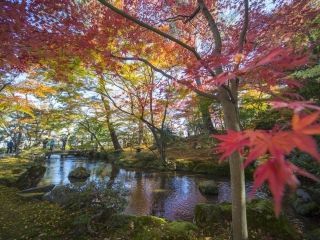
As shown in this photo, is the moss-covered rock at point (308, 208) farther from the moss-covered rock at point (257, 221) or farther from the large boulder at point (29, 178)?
the large boulder at point (29, 178)

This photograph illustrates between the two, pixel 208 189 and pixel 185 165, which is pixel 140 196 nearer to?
pixel 208 189

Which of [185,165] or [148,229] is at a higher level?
[185,165]

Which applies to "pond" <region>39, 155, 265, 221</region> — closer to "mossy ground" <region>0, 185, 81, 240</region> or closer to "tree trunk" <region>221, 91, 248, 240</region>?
"mossy ground" <region>0, 185, 81, 240</region>

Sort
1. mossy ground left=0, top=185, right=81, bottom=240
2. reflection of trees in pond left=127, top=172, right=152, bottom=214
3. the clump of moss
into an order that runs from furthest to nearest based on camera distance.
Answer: reflection of trees in pond left=127, top=172, right=152, bottom=214, mossy ground left=0, top=185, right=81, bottom=240, the clump of moss

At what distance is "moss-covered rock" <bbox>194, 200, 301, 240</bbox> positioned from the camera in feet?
15.8

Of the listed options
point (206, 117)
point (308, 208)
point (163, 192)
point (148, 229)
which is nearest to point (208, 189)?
point (163, 192)

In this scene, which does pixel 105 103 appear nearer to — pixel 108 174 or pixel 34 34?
pixel 108 174

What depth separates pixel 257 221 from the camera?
16.4ft

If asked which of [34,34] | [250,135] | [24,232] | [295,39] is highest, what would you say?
[295,39]

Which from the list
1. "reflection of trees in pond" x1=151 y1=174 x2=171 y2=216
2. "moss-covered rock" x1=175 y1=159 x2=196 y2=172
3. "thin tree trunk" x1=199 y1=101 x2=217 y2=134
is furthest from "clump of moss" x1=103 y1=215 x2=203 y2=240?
"thin tree trunk" x1=199 y1=101 x2=217 y2=134

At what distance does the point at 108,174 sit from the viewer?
48.6ft

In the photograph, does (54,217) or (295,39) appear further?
(295,39)

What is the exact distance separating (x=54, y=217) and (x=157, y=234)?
2475 mm

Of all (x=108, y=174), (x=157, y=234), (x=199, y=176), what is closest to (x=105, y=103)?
(x=108, y=174)
